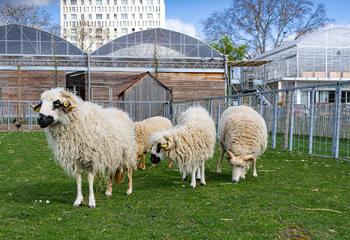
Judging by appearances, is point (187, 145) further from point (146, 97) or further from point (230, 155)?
point (146, 97)

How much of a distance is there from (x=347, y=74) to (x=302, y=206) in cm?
3873

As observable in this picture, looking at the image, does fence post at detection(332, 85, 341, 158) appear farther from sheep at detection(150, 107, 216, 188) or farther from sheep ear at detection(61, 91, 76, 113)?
sheep ear at detection(61, 91, 76, 113)

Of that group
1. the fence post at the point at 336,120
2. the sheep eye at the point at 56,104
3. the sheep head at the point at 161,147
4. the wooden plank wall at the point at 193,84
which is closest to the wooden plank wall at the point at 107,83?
the wooden plank wall at the point at 193,84

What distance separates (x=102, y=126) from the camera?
7.57 meters

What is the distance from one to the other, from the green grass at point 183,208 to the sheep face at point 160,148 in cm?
61

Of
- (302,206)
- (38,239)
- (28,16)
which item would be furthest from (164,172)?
(28,16)

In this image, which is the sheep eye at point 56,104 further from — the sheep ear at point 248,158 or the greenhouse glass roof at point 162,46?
the greenhouse glass roof at point 162,46

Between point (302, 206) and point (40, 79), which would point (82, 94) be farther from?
point (302, 206)

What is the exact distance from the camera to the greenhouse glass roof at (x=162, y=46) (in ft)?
135

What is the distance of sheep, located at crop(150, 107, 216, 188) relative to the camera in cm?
844

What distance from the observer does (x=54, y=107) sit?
22.9 ft

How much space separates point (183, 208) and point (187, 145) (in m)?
2.08

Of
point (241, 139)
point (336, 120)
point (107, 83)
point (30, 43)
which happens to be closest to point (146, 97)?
point (107, 83)

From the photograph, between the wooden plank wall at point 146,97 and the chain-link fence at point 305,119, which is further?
the wooden plank wall at point 146,97
